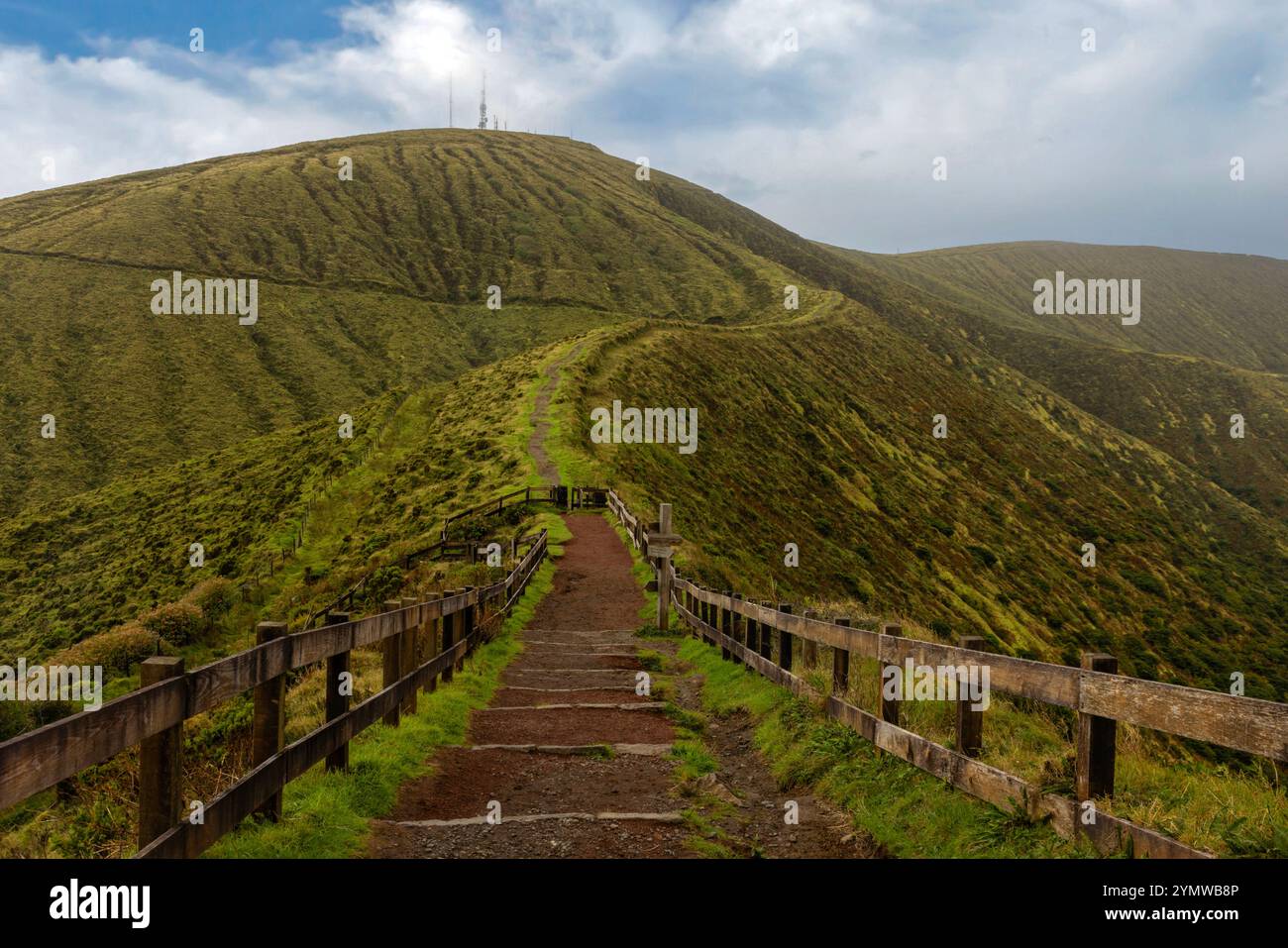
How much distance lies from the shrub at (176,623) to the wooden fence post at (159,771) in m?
24.7

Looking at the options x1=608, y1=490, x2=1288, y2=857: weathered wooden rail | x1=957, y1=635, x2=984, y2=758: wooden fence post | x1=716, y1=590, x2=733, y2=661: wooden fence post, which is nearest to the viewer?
x1=608, y1=490, x2=1288, y2=857: weathered wooden rail

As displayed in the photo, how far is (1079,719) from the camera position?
4770 mm

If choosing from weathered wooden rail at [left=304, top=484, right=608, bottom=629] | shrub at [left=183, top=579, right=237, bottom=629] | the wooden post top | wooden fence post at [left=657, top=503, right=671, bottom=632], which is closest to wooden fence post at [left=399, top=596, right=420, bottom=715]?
the wooden post top

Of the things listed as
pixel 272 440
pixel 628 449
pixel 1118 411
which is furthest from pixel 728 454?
pixel 1118 411

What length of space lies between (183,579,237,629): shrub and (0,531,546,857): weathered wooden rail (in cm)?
2352

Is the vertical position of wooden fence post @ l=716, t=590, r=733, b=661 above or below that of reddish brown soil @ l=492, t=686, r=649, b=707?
above

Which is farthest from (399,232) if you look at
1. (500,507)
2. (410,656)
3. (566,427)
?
(410,656)

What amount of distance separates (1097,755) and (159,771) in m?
4.53

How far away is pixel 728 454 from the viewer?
48.8 meters

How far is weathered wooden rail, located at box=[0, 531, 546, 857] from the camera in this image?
3.38m

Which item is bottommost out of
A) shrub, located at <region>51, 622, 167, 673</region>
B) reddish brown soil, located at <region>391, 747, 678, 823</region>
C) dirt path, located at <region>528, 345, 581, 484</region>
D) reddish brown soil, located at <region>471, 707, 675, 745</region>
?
shrub, located at <region>51, 622, 167, 673</region>

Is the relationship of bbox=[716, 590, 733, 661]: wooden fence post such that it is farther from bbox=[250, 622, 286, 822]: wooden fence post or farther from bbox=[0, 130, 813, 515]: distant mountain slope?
bbox=[0, 130, 813, 515]: distant mountain slope

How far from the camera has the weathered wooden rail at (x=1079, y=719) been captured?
3.86 meters

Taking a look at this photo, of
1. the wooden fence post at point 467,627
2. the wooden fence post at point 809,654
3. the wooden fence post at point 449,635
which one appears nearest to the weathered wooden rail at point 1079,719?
the wooden fence post at point 809,654
